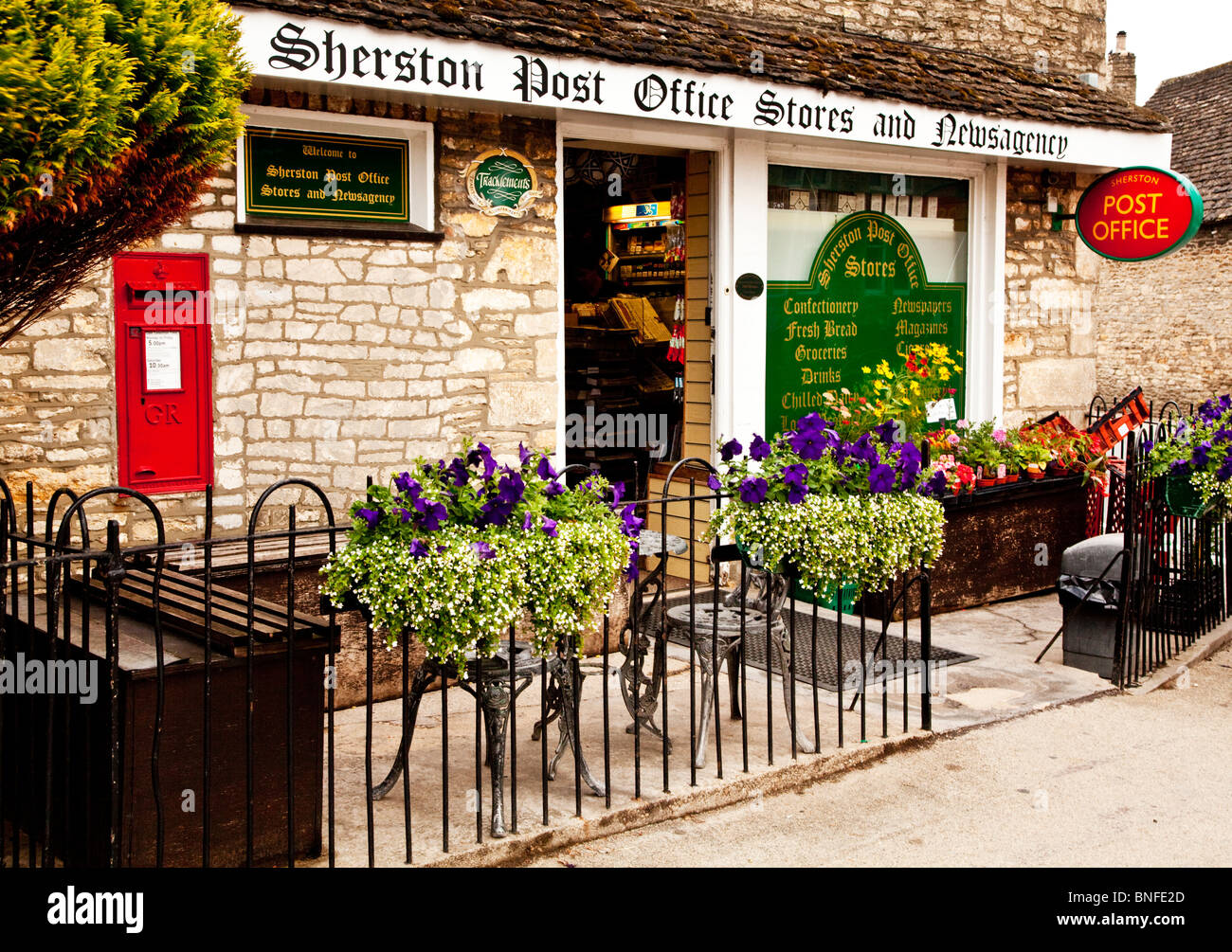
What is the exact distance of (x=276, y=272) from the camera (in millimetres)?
6844

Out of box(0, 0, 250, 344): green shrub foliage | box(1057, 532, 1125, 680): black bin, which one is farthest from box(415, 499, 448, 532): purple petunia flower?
box(1057, 532, 1125, 680): black bin

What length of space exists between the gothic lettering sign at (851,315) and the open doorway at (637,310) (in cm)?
60

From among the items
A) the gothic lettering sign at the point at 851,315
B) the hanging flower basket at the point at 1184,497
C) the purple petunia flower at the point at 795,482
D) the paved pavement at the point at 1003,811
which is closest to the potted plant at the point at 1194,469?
the hanging flower basket at the point at 1184,497

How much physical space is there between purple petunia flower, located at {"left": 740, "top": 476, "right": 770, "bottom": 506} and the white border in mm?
2863

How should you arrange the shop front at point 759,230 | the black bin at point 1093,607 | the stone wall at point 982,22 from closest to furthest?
1. the black bin at point 1093,607
2. the shop front at point 759,230
3. the stone wall at point 982,22

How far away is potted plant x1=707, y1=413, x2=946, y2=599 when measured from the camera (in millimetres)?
5539

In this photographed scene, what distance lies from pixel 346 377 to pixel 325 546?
987 mm

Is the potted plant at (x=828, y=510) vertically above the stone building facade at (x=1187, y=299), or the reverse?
the stone building facade at (x=1187, y=299)

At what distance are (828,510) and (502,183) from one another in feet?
10.6

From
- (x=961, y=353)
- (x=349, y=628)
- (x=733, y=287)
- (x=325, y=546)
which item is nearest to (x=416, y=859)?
(x=349, y=628)

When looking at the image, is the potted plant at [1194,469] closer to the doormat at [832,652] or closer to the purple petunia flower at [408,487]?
the doormat at [832,652]

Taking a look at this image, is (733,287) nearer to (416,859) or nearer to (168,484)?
(168,484)

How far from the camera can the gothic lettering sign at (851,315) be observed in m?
9.26

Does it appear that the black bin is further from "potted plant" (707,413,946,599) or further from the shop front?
the shop front
